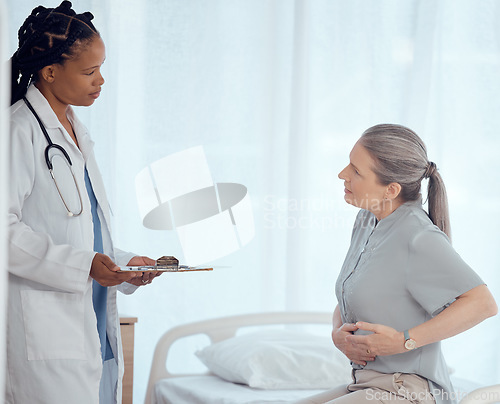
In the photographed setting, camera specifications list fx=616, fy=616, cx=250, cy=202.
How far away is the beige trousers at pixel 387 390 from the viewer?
4.76 ft

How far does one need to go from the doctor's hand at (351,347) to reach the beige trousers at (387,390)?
40 millimetres

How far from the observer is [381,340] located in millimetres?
1428

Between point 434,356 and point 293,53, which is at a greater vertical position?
point 293,53

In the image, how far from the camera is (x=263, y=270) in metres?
2.91

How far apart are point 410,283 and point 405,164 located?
12.1 inches

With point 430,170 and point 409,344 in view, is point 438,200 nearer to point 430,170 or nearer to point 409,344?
point 430,170

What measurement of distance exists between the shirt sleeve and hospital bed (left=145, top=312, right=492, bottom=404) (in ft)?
2.26

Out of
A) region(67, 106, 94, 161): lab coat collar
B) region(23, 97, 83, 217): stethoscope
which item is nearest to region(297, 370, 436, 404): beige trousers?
region(23, 97, 83, 217): stethoscope

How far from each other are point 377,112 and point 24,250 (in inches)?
80.2

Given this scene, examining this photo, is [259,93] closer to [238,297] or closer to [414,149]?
[238,297]

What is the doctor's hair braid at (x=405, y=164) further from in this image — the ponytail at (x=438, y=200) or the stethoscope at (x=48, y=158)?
the stethoscope at (x=48, y=158)

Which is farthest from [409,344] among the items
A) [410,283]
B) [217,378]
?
[217,378]

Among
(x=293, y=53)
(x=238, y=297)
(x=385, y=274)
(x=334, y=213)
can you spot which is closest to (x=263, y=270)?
(x=238, y=297)

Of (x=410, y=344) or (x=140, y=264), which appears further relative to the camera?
(x=140, y=264)
